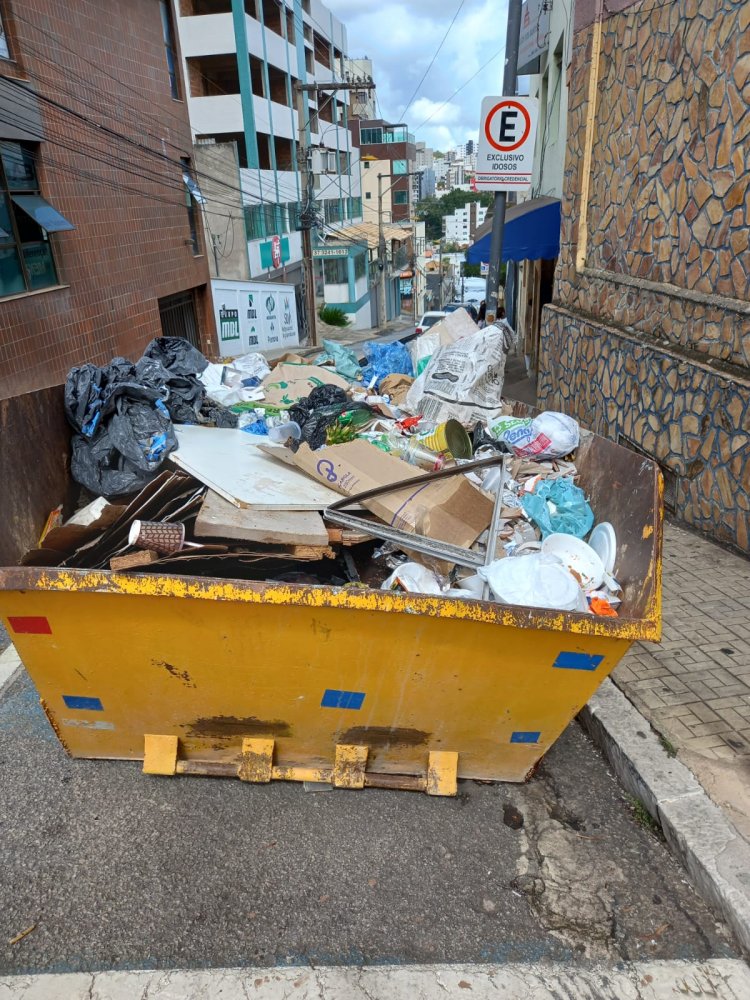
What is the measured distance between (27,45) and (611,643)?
11.3 m

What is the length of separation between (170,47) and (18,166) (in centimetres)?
821

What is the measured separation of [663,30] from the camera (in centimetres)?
560

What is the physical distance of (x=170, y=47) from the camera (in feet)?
48.9

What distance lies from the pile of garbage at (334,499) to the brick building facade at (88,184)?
18.4 ft

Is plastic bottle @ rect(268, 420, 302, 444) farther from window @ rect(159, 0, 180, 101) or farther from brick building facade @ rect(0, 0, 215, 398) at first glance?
window @ rect(159, 0, 180, 101)

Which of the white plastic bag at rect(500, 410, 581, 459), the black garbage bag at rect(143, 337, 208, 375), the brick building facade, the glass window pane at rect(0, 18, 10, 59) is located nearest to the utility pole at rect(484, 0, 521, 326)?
the black garbage bag at rect(143, 337, 208, 375)

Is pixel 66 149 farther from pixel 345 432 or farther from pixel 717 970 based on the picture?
pixel 717 970

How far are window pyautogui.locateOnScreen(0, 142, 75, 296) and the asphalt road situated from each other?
26.1ft

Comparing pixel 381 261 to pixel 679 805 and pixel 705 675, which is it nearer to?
pixel 705 675

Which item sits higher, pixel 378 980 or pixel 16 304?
pixel 16 304

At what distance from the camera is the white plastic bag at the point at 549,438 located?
155 inches

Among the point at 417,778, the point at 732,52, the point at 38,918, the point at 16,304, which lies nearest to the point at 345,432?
the point at 417,778

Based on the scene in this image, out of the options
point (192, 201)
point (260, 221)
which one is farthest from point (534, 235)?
point (260, 221)

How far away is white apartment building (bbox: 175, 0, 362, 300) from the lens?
25.7 metres
